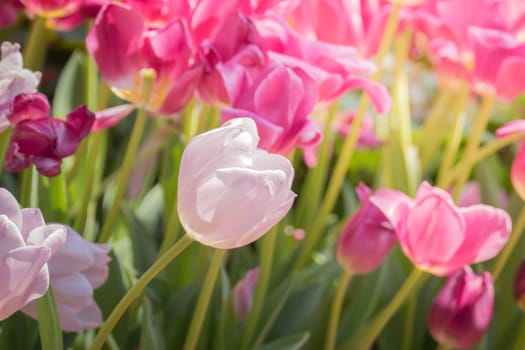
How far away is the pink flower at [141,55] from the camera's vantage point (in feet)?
1.56

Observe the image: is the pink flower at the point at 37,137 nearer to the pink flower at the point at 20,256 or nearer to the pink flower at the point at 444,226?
the pink flower at the point at 20,256

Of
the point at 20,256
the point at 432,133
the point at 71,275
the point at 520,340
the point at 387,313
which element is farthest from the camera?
the point at 432,133

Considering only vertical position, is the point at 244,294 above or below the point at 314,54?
below

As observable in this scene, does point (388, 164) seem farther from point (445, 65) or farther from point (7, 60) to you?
point (7, 60)

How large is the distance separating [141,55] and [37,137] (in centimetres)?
9

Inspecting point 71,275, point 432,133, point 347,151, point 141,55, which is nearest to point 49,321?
point 71,275

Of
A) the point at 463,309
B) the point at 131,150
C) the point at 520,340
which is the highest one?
the point at 131,150

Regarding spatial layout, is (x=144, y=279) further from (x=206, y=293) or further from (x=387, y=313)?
(x=387, y=313)

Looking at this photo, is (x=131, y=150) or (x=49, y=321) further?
(x=131, y=150)

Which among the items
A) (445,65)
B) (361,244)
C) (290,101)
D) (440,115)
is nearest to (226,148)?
(290,101)

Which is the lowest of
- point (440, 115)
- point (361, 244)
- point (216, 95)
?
point (440, 115)

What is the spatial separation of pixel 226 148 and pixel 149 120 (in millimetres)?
537

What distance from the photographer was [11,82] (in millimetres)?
436

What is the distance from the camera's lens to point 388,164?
0.75m
